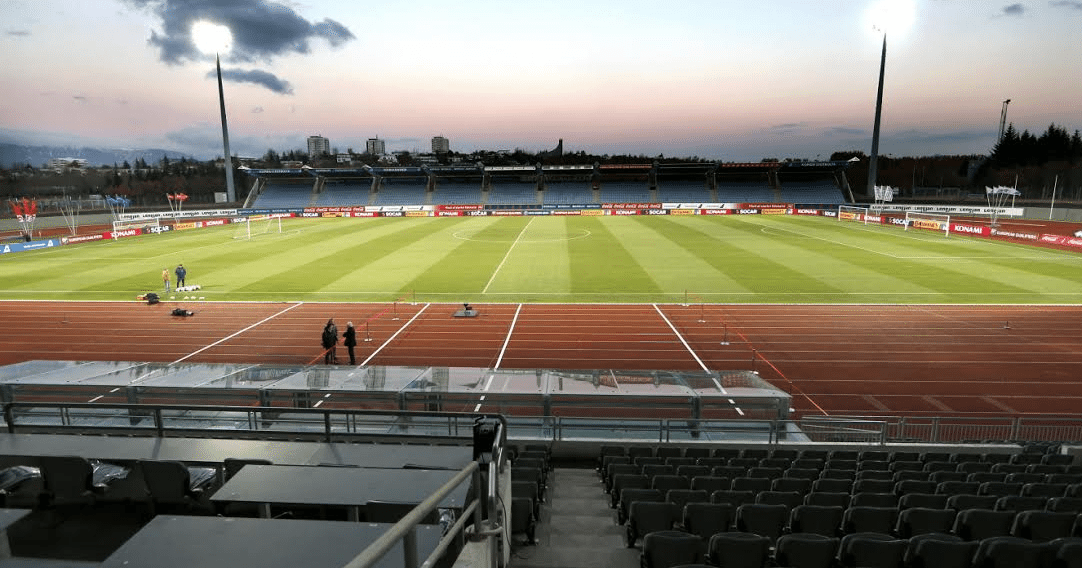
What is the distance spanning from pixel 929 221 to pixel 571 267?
46.0 meters

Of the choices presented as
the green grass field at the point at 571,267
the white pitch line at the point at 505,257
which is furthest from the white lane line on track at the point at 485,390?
the white pitch line at the point at 505,257

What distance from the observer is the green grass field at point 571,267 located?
30.6 metres

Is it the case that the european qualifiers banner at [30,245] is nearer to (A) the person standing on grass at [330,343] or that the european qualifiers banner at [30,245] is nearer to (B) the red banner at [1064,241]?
(A) the person standing on grass at [330,343]

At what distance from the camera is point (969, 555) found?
16.4 ft

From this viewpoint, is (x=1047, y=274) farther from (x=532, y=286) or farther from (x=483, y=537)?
(x=483, y=537)

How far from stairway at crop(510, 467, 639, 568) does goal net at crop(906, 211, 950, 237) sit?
61.2m

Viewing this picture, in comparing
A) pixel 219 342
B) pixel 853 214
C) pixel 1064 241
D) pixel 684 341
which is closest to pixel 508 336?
pixel 684 341

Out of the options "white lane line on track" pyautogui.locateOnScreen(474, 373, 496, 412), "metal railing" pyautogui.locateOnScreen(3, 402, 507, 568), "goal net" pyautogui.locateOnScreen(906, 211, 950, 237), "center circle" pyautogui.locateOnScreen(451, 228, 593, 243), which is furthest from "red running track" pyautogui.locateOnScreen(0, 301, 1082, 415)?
"goal net" pyautogui.locateOnScreen(906, 211, 950, 237)

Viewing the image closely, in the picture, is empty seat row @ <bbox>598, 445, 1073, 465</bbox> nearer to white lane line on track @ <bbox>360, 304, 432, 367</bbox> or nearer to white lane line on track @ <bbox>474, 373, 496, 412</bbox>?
white lane line on track @ <bbox>474, 373, 496, 412</bbox>

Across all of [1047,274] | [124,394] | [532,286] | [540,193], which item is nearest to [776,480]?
[124,394]

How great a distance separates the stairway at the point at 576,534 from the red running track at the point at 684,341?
996 centimetres

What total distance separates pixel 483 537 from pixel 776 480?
18.7 ft

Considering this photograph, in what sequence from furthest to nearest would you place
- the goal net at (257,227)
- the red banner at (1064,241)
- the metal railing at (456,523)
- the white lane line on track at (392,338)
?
the goal net at (257,227)
the red banner at (1064,241)
the white lane line on track at (392,338)
the metal railing at (456,523)

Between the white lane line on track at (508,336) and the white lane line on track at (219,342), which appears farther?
the white lane line on track at (508,336)
